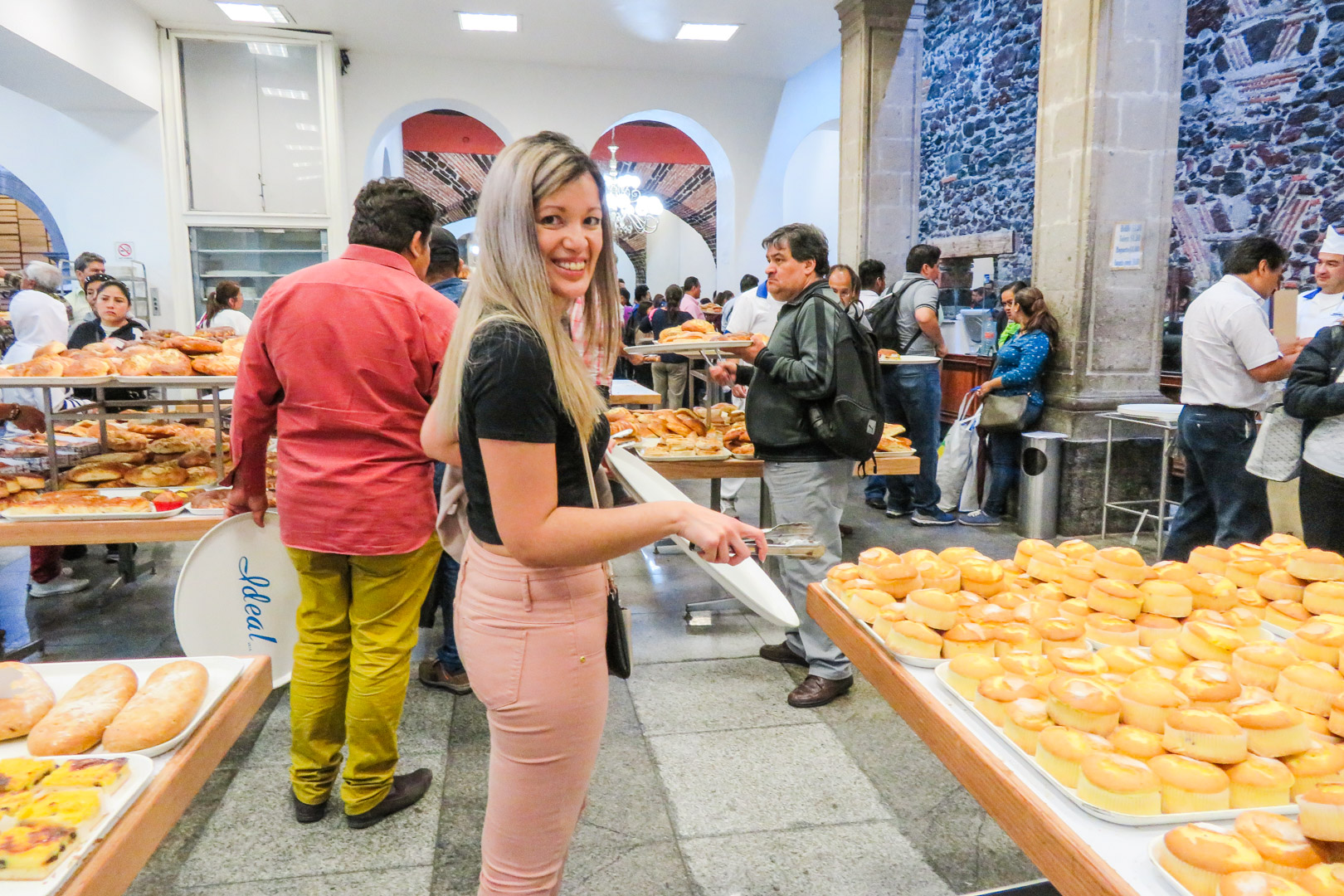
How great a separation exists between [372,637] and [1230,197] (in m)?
7.34

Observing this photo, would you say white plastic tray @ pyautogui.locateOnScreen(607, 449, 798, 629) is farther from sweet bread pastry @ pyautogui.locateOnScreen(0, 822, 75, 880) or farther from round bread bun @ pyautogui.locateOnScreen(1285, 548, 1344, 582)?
round bread bun @ pyautogui.locateOnScreen(1285, 548, 1344, 582)

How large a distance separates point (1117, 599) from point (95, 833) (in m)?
1.59

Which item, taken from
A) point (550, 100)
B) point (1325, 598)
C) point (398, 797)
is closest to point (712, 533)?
point (1325, 598)

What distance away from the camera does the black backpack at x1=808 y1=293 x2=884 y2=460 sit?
290cm

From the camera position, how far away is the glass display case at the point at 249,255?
8500mm

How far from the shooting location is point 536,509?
3.80 feet

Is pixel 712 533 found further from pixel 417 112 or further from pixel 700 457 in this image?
pixel 417 112

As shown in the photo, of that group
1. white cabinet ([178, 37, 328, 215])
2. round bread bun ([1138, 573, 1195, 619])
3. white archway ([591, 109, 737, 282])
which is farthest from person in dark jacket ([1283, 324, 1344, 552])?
white cabinet ([178, 37, 328, 215])

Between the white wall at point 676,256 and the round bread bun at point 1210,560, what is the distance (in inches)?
709

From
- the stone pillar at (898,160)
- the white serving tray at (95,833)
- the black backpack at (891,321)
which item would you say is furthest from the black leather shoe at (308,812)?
the stone pillar at (898,160)

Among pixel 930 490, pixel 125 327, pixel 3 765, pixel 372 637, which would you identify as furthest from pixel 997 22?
pixel 3 765

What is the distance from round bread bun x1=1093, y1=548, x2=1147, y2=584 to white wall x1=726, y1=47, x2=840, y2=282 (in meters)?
8.46

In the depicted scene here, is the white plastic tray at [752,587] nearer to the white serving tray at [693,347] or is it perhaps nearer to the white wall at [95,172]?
the white serving tray at [693,347]

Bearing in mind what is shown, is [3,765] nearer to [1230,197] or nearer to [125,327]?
[125,327]
